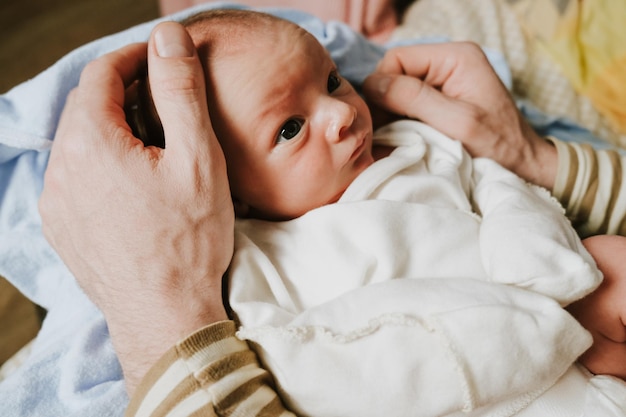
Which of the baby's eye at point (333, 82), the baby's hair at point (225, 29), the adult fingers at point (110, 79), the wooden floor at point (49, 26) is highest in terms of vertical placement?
the baby's hair at point (225, 29)

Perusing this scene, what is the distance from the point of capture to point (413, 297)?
27.7 inches

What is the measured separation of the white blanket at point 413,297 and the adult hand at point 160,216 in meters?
0.06

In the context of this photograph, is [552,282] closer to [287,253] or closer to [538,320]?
[538,320]

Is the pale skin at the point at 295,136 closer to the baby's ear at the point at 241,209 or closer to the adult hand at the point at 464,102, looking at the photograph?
the baby's ear at the point at 241,209

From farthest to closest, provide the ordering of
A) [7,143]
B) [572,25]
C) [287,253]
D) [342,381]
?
[572,25], [7,143], [287,253], [342,381]

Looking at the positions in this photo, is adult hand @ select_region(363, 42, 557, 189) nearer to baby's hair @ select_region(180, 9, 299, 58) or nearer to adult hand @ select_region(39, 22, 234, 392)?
baby's hair @ select_region(180, 9, 299, 58)

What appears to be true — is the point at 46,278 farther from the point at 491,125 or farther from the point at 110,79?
the point at 491,125

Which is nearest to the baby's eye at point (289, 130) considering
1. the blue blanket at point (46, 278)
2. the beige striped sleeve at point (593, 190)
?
the blue blanket at point (46, 278)

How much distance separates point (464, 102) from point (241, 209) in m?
0.43

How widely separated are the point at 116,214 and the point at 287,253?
231 millimetres

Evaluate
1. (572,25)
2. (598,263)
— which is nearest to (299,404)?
(598,263)

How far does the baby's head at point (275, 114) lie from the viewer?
0.81 meters

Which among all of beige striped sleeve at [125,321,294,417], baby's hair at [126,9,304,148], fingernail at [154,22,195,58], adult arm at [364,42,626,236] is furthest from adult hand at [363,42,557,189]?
beige striped sleeve at [125,321,294,417]

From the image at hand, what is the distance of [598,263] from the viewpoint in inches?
32.7
